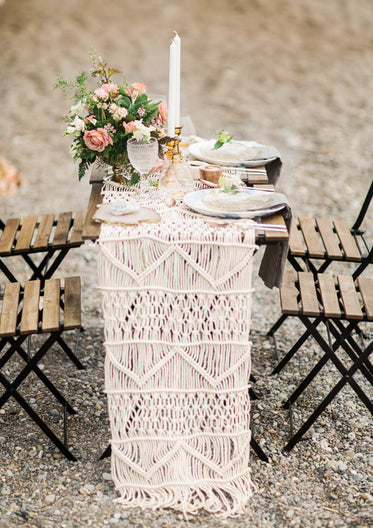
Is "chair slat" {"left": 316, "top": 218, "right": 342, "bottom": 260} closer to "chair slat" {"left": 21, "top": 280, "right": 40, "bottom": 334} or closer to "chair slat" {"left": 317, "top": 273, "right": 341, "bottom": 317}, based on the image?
"chair slat" {"left": 317, "top": 273, "right": 341, "bottom": 317}

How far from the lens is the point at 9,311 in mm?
2449

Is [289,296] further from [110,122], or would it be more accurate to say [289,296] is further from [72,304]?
[110,122]

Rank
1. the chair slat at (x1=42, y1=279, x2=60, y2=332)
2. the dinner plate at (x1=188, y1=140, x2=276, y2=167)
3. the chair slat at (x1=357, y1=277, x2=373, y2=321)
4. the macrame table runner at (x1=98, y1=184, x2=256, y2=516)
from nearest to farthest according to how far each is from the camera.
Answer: the macrame table runner at (x1=98, y1=184, x2=256, y2=516)
the chair slat at (x1=42, y1=279, x2=60, y2=332)
the chair slat at (x1=357, y1=277, x2=373, y2=321)
the dinner plate at (x1=188, y1=140, x2=276, y2=167)

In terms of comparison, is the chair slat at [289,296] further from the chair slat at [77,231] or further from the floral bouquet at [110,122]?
the chair slat at [77,231]

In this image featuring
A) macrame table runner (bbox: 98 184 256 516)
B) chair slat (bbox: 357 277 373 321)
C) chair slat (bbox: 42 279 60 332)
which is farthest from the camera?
chair slat (bbox: 357 277 373 321)

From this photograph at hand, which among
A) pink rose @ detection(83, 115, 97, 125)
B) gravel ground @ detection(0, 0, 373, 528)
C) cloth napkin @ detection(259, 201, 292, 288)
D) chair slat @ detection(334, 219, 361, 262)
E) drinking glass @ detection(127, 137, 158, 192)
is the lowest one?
gravel ground @ detection(0, 0, 373, 528)

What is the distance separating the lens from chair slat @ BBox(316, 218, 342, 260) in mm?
2842

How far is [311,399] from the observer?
2857 mm

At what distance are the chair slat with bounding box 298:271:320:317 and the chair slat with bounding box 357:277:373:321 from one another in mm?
205

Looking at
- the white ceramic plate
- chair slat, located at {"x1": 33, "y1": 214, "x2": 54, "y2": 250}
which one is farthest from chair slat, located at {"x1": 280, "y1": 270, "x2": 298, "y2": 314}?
chair slat, located at {"x1": 33, "y1": 214, "x2": 54, "y2": 250}

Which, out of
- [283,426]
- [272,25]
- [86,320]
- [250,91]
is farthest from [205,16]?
[283,426]

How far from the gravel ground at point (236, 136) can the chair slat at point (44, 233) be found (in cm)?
64

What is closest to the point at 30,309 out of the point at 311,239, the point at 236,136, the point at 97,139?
the point at 97,139

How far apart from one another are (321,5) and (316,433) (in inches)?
430
